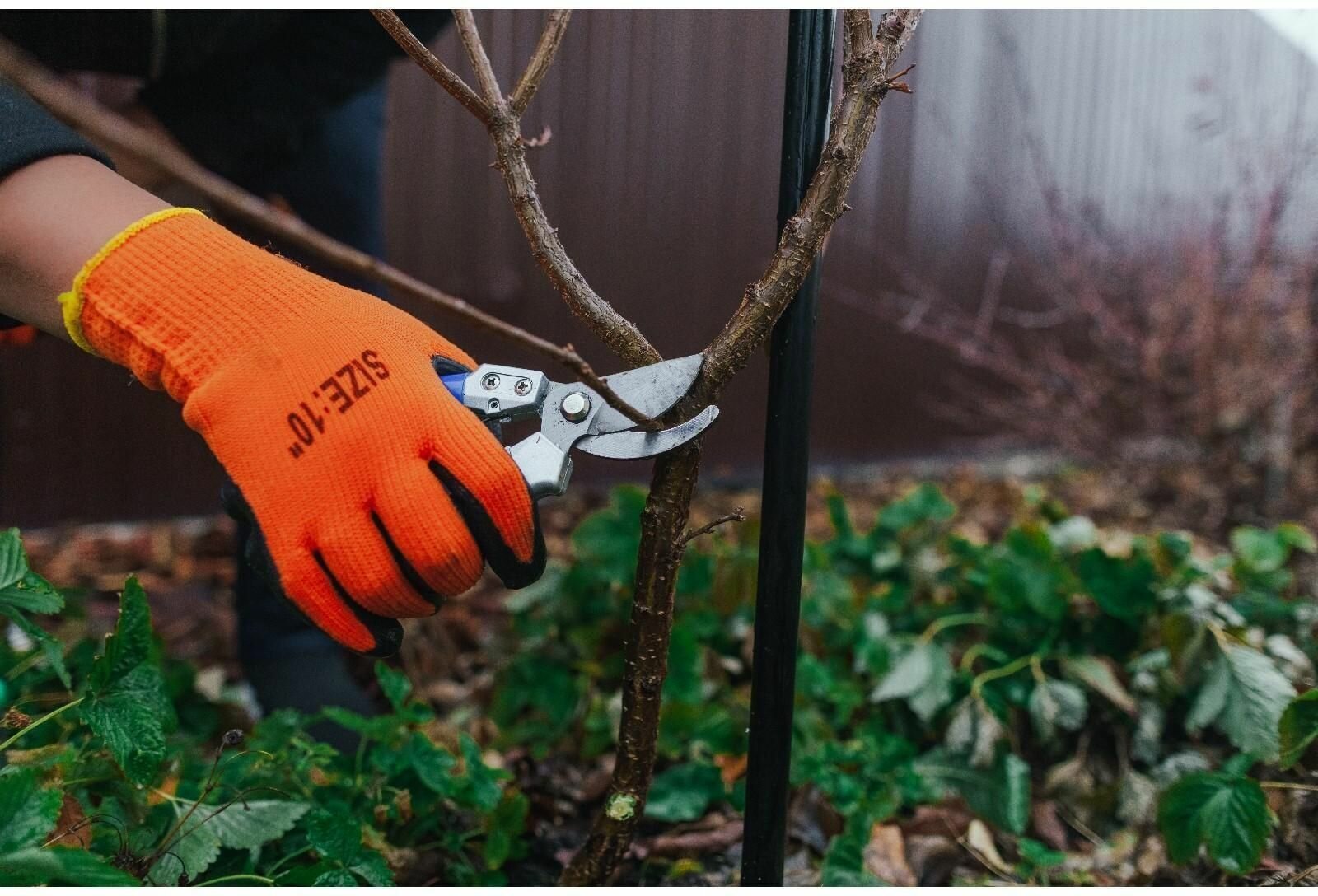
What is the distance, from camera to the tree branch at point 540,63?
0.94 metres

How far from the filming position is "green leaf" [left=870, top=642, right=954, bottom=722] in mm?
1459

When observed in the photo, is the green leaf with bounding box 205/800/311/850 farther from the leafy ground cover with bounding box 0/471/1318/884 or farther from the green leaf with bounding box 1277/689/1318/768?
the green leaf with bounding box 1277/689/1318/768

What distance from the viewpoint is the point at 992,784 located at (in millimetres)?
1338

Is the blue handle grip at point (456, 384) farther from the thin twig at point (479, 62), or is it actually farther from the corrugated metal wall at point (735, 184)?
the corrugated metal wall at point (735, 184)

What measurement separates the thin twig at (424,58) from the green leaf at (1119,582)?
1.21 metres

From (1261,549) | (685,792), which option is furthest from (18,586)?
(1261,549)

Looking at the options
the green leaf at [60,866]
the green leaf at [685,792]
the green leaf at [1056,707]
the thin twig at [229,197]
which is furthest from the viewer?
the green leaf at [1056,707]

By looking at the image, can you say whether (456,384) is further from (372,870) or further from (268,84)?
(268,84)

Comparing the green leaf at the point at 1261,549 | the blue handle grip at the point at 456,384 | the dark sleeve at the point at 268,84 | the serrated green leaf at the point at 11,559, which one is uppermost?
the dark sleeve at the point at 268,84

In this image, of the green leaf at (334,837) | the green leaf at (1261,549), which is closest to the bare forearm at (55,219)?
the green leaf at (334,837)

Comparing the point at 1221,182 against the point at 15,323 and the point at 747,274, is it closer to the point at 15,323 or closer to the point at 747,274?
the point at 747,274

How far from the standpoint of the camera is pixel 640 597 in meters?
0.92

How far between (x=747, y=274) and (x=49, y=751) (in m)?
3.00

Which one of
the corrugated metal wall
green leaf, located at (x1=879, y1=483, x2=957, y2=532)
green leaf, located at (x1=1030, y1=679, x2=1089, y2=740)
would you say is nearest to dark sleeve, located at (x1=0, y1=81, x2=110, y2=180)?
green leaf, located at (x1=1030, y1=679, x2=1089, y2=740)
